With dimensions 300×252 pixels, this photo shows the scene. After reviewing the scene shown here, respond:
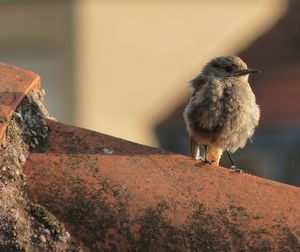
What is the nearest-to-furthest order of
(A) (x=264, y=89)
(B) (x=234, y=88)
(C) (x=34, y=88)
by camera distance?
(C) (x=34, y=88)
(B) (x=234, y=88)
(A) (x=264, y=89)

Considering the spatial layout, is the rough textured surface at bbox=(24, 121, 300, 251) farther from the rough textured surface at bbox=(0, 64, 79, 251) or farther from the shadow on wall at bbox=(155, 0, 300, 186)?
the shadow on wall at bbox=(155, 0, 300, 186)

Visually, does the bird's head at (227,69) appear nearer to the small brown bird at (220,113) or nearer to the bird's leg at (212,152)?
the small brown bird at (220,113)

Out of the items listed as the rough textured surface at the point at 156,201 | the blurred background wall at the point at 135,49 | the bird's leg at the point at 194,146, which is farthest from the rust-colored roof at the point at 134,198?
the blurred background wall at the point at 135,49

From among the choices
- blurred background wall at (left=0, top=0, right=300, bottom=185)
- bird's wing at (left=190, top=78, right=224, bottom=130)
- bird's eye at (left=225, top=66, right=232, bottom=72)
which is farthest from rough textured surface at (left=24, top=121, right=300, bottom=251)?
blurred background wall at (left=0, top=0, right=300, bottom=185)

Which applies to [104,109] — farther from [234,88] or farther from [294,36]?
[234,88]

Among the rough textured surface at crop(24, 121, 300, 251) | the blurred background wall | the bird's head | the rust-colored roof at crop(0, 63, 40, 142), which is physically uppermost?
the rust-colored roof at crop(0, 63, 40, 142)

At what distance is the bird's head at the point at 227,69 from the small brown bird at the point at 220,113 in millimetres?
58

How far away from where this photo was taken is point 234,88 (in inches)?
303

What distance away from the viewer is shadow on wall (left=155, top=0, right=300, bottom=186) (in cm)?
1752

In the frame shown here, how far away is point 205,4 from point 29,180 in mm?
20918

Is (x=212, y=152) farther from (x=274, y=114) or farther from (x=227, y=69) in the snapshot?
(x=274, y=114)

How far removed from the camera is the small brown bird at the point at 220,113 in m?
7.55

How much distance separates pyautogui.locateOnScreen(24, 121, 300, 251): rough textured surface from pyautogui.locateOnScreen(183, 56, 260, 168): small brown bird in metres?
2.80

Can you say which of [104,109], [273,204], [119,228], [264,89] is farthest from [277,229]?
[104,109]
